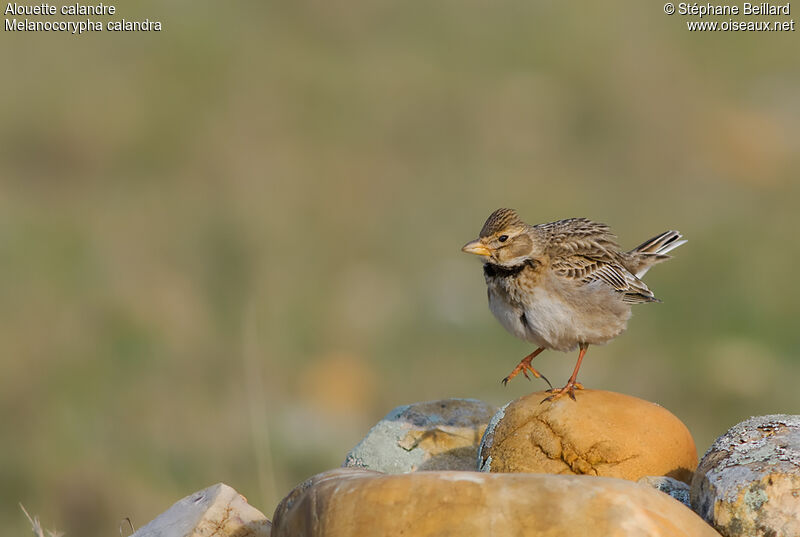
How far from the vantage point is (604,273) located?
785cm

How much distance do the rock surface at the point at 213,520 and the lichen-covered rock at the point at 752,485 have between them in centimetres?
206

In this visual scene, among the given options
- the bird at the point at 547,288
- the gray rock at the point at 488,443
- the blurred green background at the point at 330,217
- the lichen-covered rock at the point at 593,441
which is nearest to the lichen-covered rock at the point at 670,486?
the lichen-covered rock at the point at 593,441

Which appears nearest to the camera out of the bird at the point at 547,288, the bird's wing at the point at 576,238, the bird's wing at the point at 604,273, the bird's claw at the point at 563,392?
the bird's claw at the point at 563,392

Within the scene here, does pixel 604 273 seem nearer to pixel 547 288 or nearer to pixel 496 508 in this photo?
pixel 547 288

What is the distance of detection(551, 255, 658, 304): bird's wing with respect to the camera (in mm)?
7656

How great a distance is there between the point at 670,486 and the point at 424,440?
154cm

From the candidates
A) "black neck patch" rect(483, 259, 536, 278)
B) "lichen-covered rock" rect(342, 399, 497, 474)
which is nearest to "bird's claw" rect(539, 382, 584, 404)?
"lichen-covered rock" rect(342, 399, 497, 474)

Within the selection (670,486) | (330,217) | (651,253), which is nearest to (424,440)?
(670,486)

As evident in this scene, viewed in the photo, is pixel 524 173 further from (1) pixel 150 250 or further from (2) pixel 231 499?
(2) pixel 231 499

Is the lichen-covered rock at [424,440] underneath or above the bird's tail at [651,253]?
underneath

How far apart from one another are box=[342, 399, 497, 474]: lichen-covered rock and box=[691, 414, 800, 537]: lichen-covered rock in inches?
67.3

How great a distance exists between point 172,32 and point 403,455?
13.5 metres

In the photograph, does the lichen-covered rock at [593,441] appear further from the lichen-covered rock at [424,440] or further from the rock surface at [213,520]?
the rock surface at [213,520]

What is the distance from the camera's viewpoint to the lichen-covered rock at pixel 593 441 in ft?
20.1
